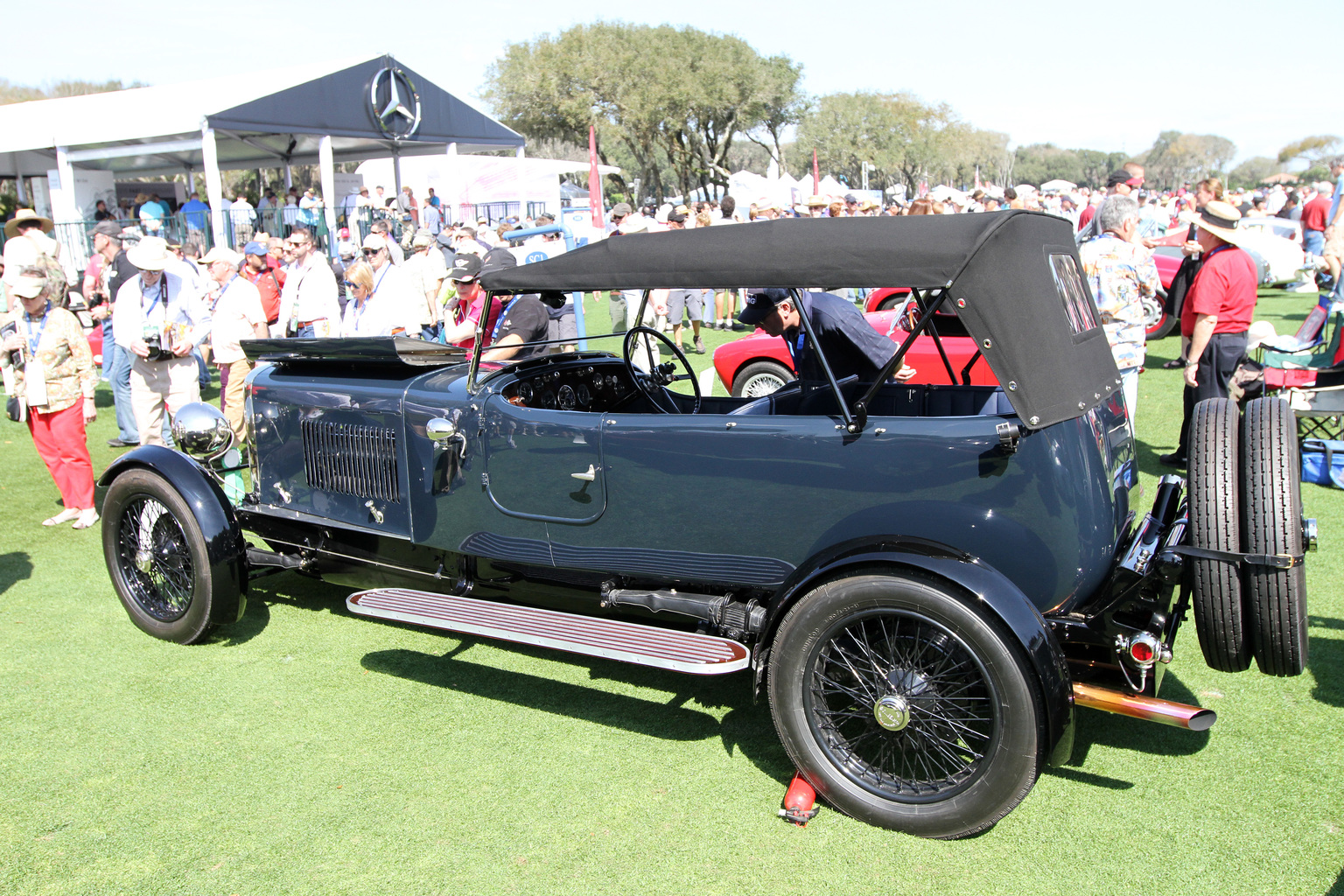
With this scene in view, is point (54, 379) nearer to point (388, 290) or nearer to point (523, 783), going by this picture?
point (388, 290)

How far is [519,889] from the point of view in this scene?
2.74 m

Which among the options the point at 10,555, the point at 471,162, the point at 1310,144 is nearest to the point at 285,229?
the point at 471,162

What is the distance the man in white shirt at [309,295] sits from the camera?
794cm

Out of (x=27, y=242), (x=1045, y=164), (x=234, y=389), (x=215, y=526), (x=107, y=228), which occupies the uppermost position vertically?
(x=1045, y=164)

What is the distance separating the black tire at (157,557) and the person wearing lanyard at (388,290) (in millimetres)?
3013

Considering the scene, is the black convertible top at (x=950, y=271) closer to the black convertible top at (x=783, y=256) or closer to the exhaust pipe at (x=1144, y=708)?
the black convertible top at (x=783, y=256)

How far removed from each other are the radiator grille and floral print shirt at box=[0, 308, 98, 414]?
2734 millimetres

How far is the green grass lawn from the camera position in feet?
9.14

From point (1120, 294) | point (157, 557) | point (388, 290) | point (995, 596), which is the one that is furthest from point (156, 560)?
point (1120, 294)

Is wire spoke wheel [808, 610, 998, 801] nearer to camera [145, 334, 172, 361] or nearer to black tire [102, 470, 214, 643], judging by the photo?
black tire [102, 470, 214, 643]

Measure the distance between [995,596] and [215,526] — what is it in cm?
348

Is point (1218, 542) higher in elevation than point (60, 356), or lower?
Result: lower

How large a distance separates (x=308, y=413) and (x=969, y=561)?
312 cm

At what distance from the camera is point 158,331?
7125 mm
